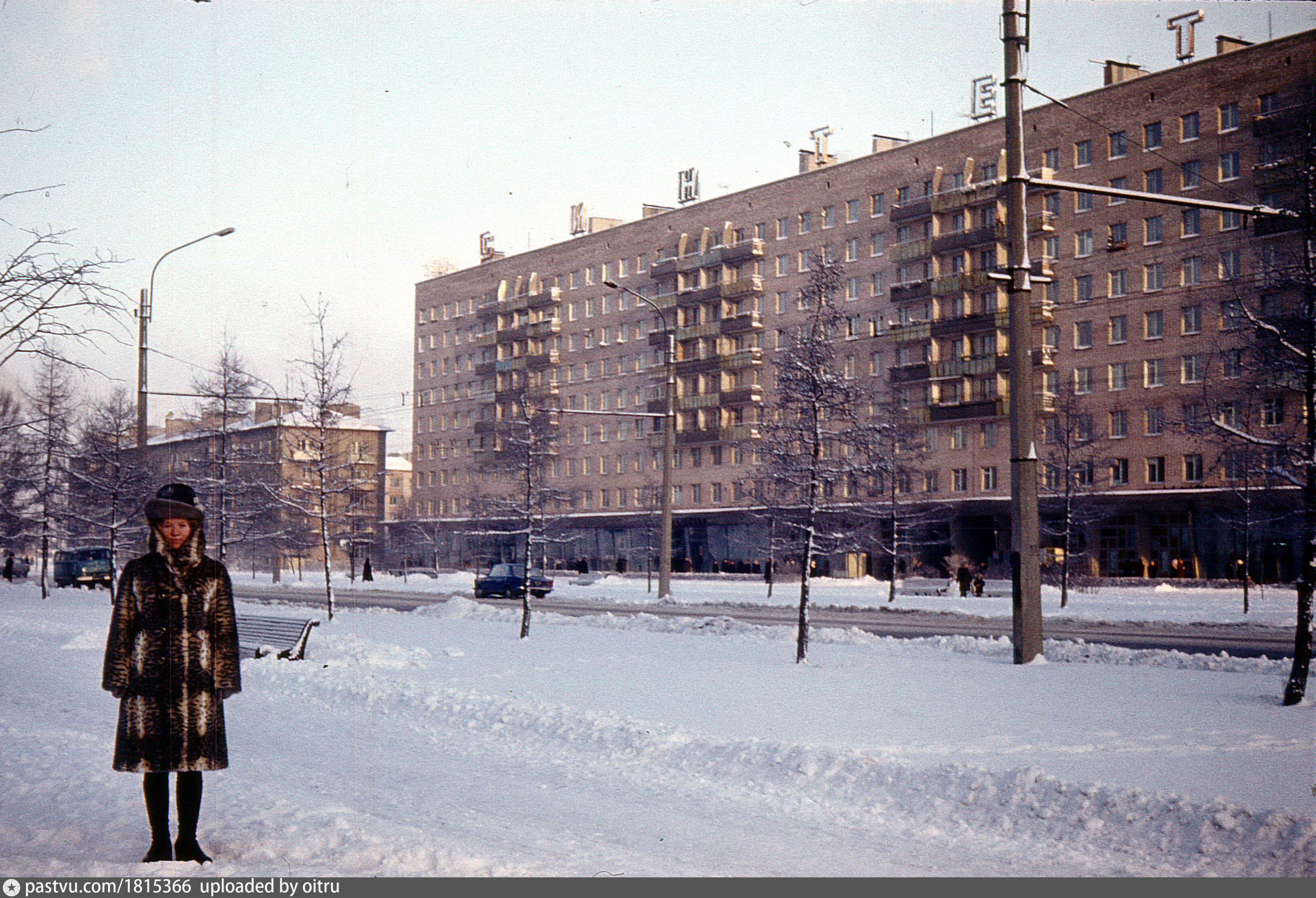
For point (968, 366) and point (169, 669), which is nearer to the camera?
point (169, 669)

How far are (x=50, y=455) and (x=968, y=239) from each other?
1754 inches

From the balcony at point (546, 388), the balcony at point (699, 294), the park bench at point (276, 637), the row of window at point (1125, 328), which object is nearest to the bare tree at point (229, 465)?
the park bench at point (276, 637)

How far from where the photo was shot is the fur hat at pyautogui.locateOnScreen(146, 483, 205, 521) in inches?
244

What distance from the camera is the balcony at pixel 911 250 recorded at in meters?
64.6

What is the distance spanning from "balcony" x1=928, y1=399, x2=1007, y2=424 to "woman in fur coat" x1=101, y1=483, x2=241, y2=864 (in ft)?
193

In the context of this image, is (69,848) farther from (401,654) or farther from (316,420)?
(316,420)

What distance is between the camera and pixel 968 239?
62.4 m

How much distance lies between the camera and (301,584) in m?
54.2

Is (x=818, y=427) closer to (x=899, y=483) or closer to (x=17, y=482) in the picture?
(x=899, y=483)

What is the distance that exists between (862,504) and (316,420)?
1294cm

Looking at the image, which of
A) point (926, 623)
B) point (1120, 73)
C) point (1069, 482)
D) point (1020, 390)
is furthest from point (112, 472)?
point (1120, 73)

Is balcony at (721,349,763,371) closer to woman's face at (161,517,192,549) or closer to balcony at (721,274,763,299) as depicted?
balcony at (721,274,763,299)

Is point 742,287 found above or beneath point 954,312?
above
